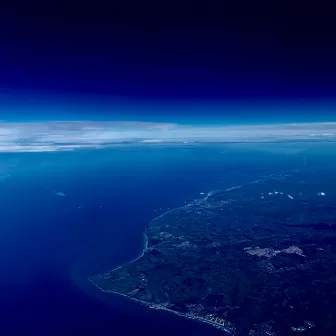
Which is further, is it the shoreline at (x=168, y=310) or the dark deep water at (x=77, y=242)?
the dark deep water at (x=77, y=242)

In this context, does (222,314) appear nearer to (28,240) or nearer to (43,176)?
(28,240)

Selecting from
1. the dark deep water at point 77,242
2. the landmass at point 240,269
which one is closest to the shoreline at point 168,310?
the landmass at point 240,269

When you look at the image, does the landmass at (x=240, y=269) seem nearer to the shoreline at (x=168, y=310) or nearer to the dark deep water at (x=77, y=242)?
the shoreline at (x=168, y=310)

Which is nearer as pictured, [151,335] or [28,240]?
[151,335]

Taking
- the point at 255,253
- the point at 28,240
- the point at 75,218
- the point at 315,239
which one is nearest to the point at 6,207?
the point at 75,218

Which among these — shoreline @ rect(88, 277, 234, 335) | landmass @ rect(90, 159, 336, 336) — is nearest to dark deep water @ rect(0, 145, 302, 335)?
shoreline @ rect(88, 277, 234, 335)

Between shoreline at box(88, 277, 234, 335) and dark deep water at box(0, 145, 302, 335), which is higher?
dark deep water at box(0, 145, 302, 335)

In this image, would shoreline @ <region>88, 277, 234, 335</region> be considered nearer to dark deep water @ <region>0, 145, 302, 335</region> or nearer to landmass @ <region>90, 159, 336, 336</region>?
landmass @ <region>90, 159, 336, 336</region>
